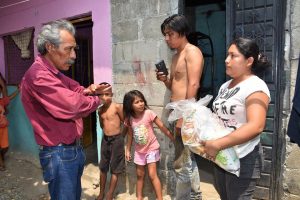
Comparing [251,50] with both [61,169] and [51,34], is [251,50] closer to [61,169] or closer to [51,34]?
[51,34]

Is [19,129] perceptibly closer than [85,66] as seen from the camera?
Yes

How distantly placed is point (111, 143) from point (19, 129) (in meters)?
3.19

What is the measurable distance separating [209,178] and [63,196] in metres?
2.57

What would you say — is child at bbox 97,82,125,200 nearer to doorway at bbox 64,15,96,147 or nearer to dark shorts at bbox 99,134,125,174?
dark shorts at bbox 99,134,125,174

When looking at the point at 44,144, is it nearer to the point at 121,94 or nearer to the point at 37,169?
the point at 121,94

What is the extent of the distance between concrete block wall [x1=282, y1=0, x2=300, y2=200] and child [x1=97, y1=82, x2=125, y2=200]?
6.15ft

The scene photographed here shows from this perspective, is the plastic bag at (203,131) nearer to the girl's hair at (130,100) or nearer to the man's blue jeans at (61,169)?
the man's blue jeans at (61,169)

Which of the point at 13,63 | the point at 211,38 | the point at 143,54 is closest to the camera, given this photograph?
the point at 143,54

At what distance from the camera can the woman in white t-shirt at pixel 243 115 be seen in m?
1.83

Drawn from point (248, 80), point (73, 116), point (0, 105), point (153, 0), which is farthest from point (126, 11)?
point (0, 105)

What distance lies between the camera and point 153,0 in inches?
144

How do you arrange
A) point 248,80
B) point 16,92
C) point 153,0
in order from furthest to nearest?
point 16,92
point 153,0
point 248,80

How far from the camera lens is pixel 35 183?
4.86m

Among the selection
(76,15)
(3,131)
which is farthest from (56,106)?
(3,131)
